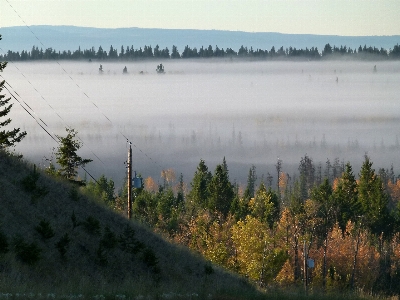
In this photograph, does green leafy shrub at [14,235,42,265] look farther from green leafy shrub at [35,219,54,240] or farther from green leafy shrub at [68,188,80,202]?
green leafy shrub at [68,188,80,202]

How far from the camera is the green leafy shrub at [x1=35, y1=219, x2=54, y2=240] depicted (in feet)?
67.3

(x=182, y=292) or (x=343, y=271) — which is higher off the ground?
(x=182, y=292)

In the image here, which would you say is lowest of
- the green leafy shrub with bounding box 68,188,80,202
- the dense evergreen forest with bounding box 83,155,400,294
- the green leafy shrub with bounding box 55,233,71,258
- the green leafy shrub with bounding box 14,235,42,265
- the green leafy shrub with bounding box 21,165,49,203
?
the dense evergreen forest with bounding box 83,155,400,294

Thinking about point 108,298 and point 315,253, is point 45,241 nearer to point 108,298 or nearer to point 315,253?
point 108,298

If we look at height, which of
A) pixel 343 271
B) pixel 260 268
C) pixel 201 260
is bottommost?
pixel 343 271

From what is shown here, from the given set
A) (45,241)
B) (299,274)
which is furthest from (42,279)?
(299,274)

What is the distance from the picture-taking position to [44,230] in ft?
67.5

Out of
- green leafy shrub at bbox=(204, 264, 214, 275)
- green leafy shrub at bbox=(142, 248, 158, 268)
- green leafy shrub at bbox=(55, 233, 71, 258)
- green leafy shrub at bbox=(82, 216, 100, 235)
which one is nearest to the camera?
green leafy shrub at bbox=(55, 233, 71, 258)

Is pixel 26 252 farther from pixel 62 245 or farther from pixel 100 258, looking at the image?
pixel 100 258

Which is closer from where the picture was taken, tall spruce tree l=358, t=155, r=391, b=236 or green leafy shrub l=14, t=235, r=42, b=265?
green leafy shrub l=14, t=235, r=42, b=265

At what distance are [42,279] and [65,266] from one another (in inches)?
82.8

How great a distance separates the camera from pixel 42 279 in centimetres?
1831

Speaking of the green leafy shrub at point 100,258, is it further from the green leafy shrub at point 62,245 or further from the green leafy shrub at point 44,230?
the green leafy shrub at point 44,230

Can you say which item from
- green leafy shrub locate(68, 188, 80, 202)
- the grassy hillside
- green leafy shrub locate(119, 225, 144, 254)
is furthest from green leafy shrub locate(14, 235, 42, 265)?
green leafy shrub locate(68, 188, 80, 202)
